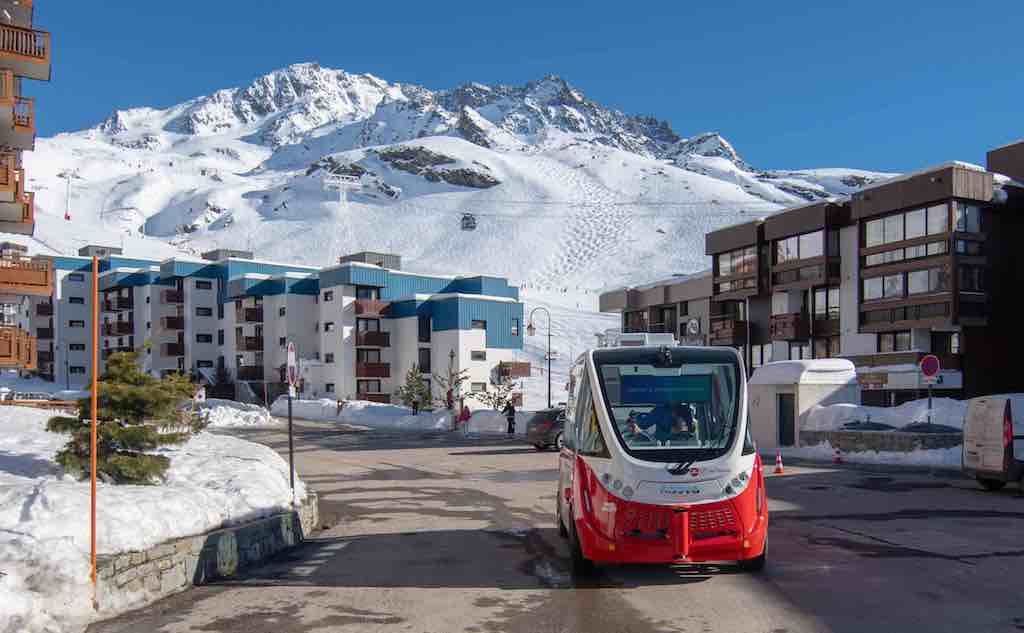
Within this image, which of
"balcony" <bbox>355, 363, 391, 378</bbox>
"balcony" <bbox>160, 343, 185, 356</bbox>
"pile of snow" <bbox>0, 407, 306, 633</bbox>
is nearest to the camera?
"pile of snow" <bbox>0, 407, 306, 633</bbox>

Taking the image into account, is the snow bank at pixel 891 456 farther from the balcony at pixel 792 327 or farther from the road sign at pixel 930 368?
the balcony at pixel 792 327

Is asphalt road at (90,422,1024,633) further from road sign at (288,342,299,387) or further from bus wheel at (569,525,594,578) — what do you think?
road sign at (288,342,299,387)

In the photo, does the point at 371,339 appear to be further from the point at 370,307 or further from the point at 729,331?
the point at 729,331

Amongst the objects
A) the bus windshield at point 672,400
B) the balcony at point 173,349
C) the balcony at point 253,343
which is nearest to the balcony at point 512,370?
the balcony at point 253,343

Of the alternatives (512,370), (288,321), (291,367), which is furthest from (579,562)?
(288,321)

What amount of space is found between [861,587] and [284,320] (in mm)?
67889

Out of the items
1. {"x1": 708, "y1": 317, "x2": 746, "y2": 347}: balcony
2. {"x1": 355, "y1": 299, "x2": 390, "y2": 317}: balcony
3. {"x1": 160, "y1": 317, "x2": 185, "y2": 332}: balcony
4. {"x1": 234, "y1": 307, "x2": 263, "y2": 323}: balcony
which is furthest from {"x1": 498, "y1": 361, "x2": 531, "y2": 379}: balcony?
{"x1": 160, "y1": 317, "x2": 185, "y2": 332}: balcony

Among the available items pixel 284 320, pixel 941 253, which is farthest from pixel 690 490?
pixel 284 320

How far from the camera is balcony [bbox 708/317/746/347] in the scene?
5488 centimetres

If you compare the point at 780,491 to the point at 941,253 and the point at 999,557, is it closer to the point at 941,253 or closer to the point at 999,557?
the point at 999,557

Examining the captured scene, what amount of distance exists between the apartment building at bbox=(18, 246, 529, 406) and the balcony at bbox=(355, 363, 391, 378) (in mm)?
76

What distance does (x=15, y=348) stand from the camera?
2322cm

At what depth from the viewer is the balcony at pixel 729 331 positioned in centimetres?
5488

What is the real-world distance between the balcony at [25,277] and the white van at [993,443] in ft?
77.5
